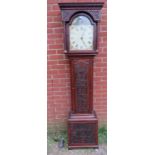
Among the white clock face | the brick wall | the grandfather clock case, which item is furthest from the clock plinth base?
the white clock face

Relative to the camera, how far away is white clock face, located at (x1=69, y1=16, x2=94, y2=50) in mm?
2566

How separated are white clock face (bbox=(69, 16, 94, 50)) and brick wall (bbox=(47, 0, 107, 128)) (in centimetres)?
37

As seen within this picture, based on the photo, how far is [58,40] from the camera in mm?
2941

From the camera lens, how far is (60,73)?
119 inches

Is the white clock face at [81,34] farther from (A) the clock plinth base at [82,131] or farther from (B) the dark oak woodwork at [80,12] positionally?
(A) the clock plinth base at [82,131]

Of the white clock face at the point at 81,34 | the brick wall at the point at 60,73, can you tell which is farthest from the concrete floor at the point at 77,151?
the white clock face at the point at 81,34

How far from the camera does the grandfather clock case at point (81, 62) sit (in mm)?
2541

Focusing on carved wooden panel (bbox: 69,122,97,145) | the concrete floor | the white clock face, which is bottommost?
the concrete floor

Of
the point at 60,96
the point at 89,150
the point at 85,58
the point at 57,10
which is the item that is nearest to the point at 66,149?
the point at 89,150

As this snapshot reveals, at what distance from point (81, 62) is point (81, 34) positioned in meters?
0.26

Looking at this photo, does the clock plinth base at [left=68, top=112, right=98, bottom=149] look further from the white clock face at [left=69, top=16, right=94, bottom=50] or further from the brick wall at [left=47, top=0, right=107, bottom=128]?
the white clock face at [left=69, top=16, right=94, bottom=50]

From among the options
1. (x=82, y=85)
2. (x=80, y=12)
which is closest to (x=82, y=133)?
(x=82, y=85)

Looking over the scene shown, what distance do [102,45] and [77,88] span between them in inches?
23.2

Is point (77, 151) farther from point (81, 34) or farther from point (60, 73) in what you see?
point (81, 34)
